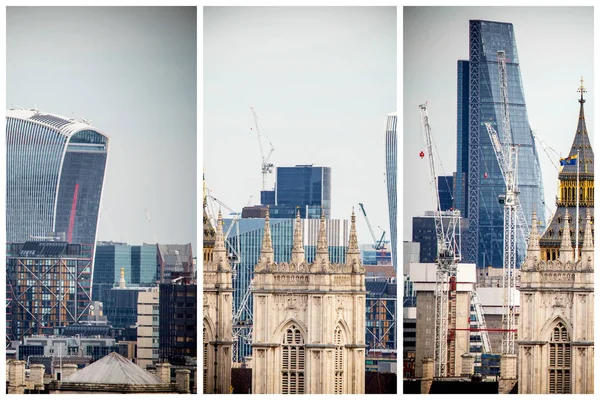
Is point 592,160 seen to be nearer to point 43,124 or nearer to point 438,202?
point 438,202

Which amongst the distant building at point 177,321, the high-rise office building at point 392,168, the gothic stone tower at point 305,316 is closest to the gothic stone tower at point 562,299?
the high-rise office building at point 392,168

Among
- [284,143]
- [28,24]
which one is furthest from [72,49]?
[284,143]

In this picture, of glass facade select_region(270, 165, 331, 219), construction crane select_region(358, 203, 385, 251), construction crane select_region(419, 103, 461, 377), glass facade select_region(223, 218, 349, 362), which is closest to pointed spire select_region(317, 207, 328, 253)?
glass facade select_region(223, 218, 349, 362)

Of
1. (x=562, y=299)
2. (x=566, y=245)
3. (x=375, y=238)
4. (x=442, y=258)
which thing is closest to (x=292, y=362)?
(x=375, y=238)

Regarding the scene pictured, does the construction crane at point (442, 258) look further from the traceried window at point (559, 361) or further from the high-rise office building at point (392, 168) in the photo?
the traceried window at point (559, 361)

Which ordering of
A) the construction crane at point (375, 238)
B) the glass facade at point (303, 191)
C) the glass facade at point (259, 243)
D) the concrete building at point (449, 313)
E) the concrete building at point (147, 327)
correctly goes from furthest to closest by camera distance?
the construction crane at point (375, 238) → the glass facade at point (303, 191) → the glass facade at point (259, 243) → the concrete building at point (449, 313) → the concrete building at point (147, 327)

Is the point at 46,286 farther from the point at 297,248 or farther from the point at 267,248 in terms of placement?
the point at 297,248
